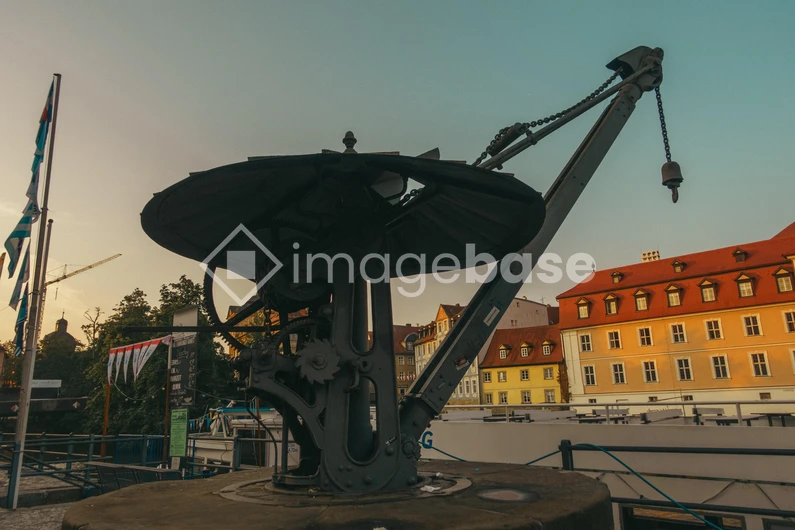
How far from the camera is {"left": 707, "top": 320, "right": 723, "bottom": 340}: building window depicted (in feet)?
135

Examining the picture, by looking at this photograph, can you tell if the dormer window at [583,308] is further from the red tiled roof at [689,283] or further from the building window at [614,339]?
the building window at [614,339]

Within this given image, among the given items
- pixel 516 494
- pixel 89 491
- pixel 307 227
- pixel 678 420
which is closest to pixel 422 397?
pixel 516 494

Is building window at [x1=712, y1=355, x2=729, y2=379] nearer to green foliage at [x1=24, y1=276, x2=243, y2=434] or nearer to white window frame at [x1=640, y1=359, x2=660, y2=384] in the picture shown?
white window frame at [x1=640, y1=359, x2=660, y2=384]

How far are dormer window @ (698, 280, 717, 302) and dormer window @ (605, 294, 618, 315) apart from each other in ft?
22.5

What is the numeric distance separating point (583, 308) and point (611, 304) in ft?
8.46

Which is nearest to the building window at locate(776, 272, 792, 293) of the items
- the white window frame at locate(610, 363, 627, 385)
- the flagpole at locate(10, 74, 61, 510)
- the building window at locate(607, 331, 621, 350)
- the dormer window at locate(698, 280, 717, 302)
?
the dormer window at locate(698, 280, 717, 302)

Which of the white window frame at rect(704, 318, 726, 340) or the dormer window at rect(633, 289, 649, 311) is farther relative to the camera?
the dormer window at rect(633, 289, 649, 311)

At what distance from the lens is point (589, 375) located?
46.8 metres

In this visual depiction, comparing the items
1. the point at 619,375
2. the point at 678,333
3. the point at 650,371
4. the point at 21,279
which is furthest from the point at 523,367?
the point at 21,279

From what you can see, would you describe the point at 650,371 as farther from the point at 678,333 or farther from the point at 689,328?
the point at 689,328

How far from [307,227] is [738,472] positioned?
10.2m

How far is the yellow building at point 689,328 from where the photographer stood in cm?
Result: 3844

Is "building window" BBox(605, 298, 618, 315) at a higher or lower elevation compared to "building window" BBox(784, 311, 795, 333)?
higher

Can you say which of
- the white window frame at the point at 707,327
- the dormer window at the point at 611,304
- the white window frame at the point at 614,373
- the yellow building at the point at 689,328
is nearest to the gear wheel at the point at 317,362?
the yellow building at the point at 689,328
